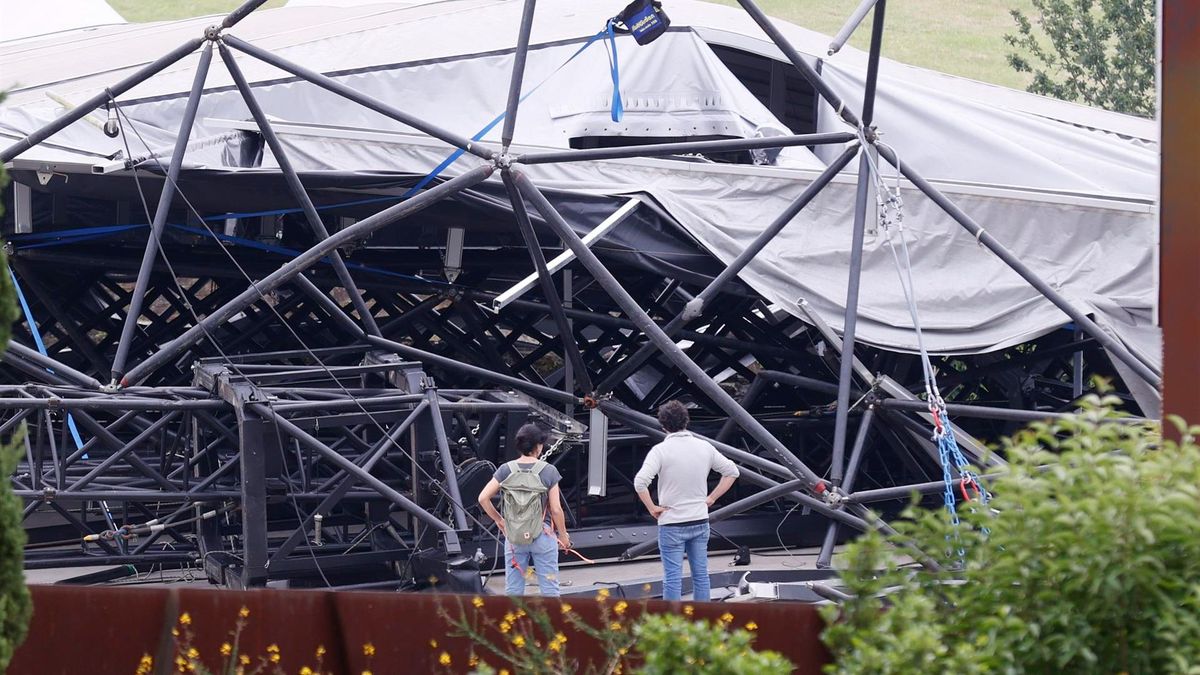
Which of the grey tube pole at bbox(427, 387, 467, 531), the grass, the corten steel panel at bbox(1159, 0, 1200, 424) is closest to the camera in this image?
the corten steel panel at bbox(1159, 0, 1200, 424)

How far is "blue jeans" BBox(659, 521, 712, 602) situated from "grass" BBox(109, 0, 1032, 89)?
139ft

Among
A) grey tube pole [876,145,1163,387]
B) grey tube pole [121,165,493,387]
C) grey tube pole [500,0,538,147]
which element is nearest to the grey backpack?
grey tube pole [121,165,493,387]

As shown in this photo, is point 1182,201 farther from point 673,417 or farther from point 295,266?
point 295,266

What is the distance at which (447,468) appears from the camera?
9.35 metres

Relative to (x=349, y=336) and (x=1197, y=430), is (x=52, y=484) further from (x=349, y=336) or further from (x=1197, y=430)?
(x=1197, y=430)

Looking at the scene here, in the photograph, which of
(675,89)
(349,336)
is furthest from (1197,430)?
(349,336)

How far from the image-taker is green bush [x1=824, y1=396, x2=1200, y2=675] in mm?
3977

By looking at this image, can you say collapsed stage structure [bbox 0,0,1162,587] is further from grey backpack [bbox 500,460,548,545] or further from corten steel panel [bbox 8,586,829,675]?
corten steel panel [bbox 8,586,829,675]

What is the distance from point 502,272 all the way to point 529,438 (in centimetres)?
404

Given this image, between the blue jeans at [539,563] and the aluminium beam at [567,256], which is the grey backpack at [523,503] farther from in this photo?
the aluminium beam at [567,256]

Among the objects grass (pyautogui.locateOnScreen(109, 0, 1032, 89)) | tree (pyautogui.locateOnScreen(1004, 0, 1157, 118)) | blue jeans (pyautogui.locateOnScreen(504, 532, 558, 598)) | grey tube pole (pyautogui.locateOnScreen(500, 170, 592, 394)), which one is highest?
grass (pyautogui.locateOnScreen(109, 0, 1032, 89))

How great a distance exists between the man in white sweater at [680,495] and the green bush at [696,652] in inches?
181

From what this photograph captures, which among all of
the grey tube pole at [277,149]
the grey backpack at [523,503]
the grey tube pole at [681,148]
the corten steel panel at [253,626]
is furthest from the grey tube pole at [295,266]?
the corten steel panel at [253,626]

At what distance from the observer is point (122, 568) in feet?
37.9
